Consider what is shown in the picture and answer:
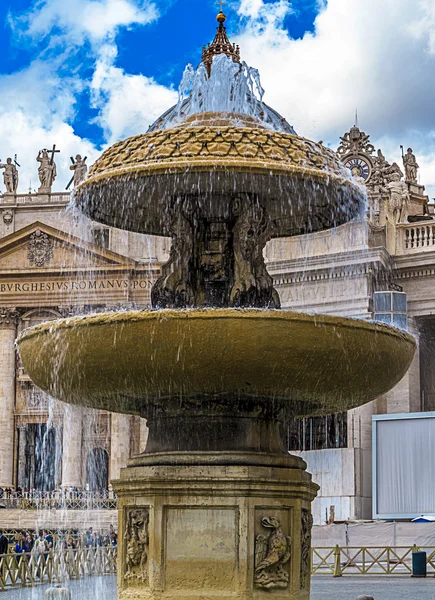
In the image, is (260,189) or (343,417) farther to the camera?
(343,417)

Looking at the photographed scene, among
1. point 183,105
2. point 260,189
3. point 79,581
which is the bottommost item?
point 79,581

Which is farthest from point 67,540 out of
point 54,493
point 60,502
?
point 54,493

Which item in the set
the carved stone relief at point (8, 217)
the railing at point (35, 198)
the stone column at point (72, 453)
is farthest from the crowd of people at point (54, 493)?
the railing at point (35, 198)

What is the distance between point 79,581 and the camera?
19.2 m

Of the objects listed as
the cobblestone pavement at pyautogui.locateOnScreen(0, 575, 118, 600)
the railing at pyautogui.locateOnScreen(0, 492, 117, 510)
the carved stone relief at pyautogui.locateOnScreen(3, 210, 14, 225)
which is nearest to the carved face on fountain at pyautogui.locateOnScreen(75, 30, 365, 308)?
the cobblestone pavement at pyautogui.locateOnScreen(0, 575, 118, 600)

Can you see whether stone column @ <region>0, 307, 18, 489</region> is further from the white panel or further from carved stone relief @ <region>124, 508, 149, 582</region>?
carved stone relief @ <region>124, 508, 149, 582</region>

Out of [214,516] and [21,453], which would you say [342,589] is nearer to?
[214,516]

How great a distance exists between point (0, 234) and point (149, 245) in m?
9.78

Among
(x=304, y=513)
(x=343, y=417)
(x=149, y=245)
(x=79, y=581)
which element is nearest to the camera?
(x=304, y=513)

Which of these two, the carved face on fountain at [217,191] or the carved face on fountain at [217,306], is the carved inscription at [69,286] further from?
the carved face on fountain at [217,191]

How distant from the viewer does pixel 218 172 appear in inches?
345

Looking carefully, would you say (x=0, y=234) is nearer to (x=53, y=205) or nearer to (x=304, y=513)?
(x=53, y=205)

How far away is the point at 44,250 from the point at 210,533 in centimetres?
4050

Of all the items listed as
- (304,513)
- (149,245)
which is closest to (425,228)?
(149,245)
